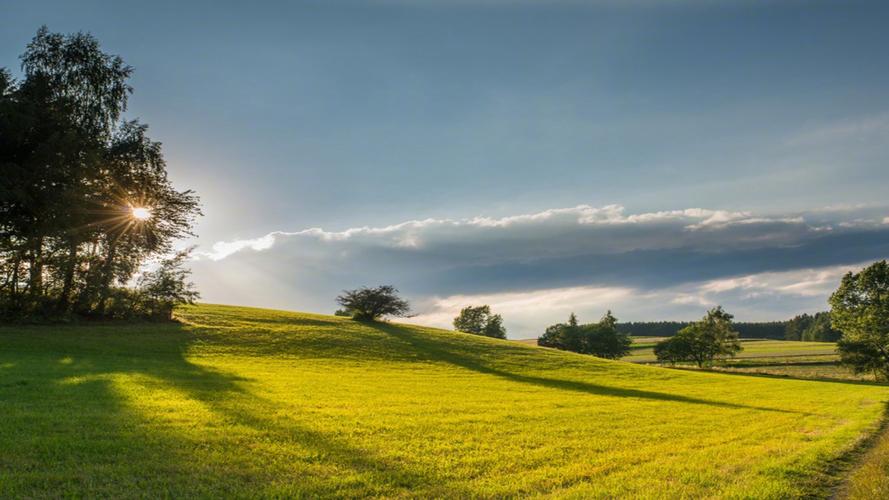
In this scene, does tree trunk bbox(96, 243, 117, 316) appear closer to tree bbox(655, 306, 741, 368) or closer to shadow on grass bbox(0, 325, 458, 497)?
shadow on grass bbox(0, 325, 458, 497)

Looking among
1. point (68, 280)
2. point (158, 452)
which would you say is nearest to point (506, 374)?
point (158, 452)

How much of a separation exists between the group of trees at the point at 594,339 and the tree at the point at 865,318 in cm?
4226

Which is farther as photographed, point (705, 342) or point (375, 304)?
point (705, 342)

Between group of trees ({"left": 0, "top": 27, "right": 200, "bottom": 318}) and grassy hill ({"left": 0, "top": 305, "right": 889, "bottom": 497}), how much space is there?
8.74m

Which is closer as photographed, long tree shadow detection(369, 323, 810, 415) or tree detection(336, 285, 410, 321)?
long tree shadow detection(369, 323, 810, 415)

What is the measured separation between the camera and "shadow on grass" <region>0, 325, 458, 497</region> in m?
8.59

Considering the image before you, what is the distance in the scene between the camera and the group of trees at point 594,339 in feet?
379

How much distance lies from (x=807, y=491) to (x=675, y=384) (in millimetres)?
35620

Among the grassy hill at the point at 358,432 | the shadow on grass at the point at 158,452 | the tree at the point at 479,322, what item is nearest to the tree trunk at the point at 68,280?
the grassy hill at the point at 358,432

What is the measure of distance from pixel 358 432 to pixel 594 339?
111m

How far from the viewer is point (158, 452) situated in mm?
10430

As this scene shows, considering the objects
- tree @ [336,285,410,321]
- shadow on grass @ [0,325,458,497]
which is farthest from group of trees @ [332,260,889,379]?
shadow on grass @ [0,325,458,497]

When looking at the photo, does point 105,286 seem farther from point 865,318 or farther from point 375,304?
point 865,318

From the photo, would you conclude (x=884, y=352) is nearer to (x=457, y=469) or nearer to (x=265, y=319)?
(x=265, y=319)
